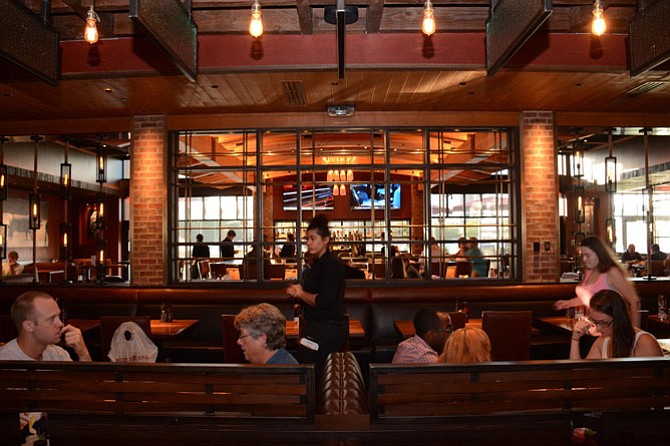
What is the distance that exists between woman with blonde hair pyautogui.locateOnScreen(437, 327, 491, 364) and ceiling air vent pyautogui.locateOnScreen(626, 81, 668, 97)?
17.2 ft

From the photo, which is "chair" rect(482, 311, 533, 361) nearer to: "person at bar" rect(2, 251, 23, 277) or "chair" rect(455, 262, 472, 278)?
"chair" rect(455, 262, 472, 278)

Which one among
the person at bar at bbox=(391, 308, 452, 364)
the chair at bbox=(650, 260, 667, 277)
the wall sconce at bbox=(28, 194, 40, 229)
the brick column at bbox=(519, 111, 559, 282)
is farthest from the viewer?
the chair at bbox=(650, 260, 667, 277)

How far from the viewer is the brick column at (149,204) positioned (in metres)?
8.30

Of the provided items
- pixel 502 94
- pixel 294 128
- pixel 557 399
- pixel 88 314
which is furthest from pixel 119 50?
pixel 557 399

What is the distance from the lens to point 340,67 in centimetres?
425

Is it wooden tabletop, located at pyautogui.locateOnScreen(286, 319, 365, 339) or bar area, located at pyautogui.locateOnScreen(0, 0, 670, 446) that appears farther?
wooden tabletop, located at pyautogui.locateOnScreen(286, 319, 365, 339)

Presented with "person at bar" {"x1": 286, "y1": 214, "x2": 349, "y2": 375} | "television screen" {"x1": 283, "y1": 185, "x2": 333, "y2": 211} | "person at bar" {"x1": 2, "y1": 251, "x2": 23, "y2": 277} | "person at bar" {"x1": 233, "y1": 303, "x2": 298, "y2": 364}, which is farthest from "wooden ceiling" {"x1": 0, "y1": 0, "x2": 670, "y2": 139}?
"television screen" {"x1": 283, "y1": 185, "x2": 333, "y2": 211}

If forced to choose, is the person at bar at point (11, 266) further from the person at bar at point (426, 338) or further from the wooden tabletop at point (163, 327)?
the person at bar at point (426, 338)

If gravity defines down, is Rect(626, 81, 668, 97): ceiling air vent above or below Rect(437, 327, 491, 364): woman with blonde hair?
above

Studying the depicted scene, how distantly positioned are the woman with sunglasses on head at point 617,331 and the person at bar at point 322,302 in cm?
186

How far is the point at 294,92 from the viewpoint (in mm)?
7180

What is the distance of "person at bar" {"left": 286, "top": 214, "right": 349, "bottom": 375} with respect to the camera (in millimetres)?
4516

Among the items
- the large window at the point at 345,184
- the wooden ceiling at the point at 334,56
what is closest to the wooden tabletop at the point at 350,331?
the large window at the point at 345,184

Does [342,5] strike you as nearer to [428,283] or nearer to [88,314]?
[428,283]
